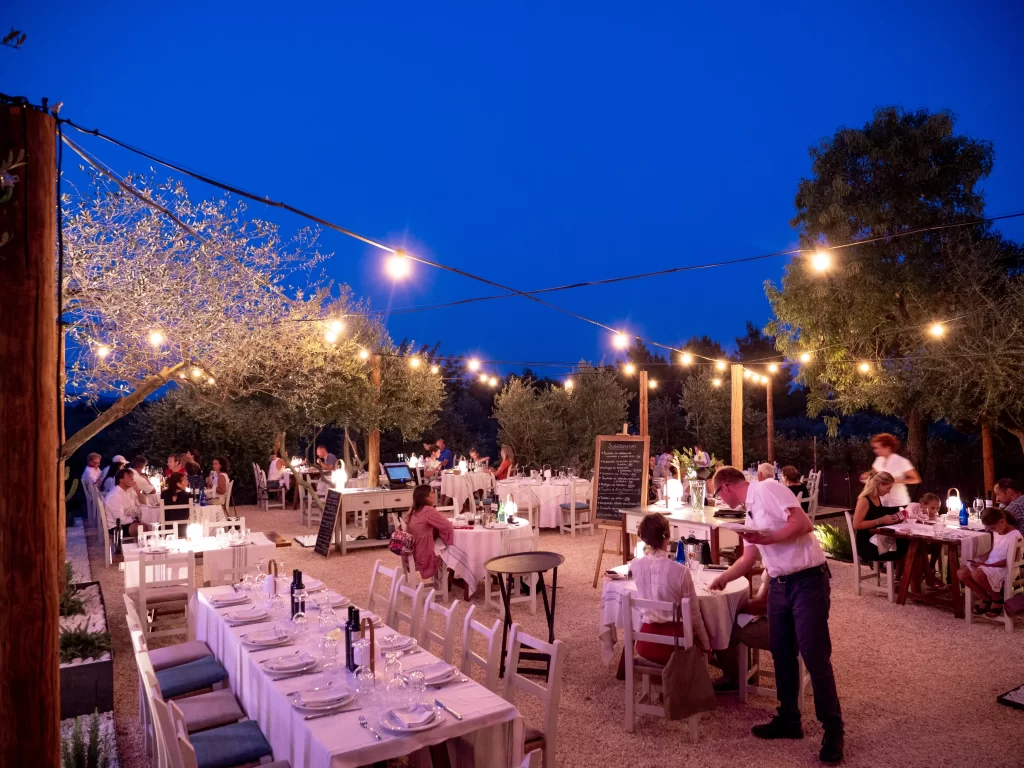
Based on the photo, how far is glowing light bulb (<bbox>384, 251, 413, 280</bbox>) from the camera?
16.6ft

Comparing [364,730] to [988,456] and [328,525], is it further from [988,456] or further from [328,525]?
[988,456]

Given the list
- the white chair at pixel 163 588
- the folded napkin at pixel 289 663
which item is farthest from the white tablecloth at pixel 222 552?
the folded napkin at pixel 289 663

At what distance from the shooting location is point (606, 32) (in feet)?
218

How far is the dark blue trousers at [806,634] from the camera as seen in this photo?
386cm

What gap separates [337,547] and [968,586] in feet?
25.8

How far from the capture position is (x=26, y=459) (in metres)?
2.58

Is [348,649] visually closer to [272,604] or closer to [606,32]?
[272,604]

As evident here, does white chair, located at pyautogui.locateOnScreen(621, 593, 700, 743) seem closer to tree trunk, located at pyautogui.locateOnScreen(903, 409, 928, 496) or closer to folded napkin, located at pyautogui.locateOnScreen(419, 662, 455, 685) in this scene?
folded napkin, located at pyautogui.locateOnScreen(419, 662, 455, 685)

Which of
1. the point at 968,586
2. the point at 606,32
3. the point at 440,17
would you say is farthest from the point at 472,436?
the point at 440,17

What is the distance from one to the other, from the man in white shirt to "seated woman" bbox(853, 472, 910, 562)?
362 inches

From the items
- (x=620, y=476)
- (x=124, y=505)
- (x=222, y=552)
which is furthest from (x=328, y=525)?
(x=620, y=476)

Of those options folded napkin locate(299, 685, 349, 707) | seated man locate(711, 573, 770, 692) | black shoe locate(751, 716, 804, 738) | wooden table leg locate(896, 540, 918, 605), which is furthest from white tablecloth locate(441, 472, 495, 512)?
folded napkin locate(299, 685, 349, 707)

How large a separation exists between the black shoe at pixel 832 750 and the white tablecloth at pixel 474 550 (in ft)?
13.4

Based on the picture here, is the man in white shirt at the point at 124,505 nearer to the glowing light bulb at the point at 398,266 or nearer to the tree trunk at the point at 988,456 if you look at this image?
the glowing light bulb at the point at 398,266
